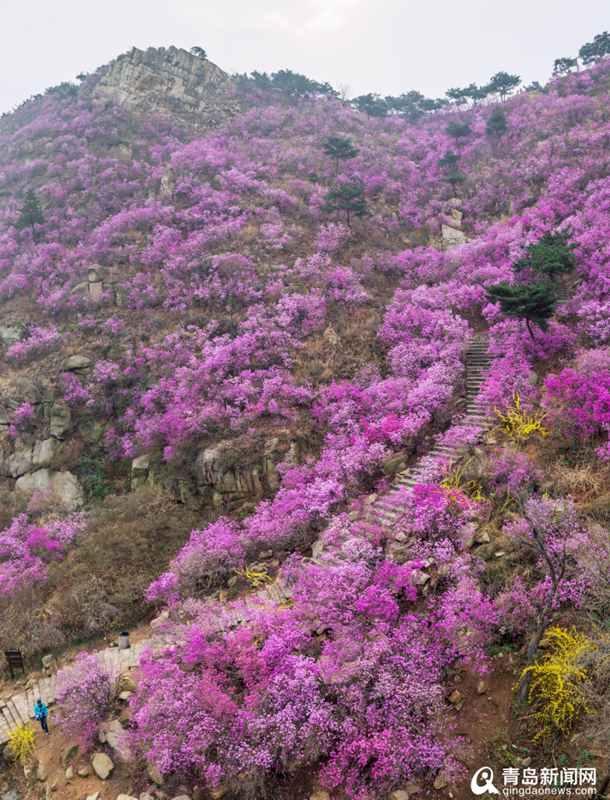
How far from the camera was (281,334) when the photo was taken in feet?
76.5

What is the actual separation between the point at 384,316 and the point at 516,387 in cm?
890

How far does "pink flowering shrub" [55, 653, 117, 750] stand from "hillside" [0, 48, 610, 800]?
12 cm

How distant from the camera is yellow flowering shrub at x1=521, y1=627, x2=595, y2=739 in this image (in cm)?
889

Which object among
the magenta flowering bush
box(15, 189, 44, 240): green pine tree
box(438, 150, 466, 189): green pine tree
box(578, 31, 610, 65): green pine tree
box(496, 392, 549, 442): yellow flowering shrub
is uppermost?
box(578, 31, 610, 65): green pine tree

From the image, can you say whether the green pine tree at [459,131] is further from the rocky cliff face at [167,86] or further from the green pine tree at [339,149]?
the rocky cliff face at [167,86]

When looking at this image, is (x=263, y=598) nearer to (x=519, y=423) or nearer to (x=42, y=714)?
(x=42, y=714)

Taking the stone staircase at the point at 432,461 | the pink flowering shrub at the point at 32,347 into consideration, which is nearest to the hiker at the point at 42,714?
the stone staircase at the point at 432,461

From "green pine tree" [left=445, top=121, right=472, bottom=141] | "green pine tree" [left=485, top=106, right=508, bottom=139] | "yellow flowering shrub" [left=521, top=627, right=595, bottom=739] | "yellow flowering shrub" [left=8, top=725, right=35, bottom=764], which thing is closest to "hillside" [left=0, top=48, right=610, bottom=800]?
"yellow flowering shrub" [left=521, top=627, right=595, bottom=739]

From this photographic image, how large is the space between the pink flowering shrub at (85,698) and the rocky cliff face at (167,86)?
49388mm

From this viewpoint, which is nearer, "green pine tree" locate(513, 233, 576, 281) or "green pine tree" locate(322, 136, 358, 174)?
"green pine tree" locate(513, 233, 576, 281)

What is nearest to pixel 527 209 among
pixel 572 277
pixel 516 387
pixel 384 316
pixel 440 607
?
pixel 572 277

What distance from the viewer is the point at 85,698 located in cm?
1176

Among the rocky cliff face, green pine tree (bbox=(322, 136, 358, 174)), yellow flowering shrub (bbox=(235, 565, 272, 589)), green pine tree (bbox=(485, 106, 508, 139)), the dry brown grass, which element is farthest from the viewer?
the rocky cliff face

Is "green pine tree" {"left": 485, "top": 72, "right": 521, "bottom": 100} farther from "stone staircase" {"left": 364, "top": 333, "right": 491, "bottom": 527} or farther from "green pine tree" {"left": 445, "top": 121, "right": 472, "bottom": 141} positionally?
"stone staircase" {"left": 364, "top": 333, "right": 491, "bottom": 527}
